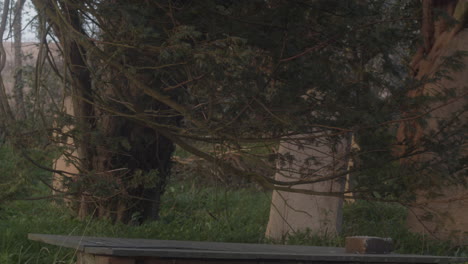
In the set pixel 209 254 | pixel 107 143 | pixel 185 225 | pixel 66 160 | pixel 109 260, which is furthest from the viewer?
pixel 185 225

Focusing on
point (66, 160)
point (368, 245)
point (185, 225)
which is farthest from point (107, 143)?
point (368, 245)

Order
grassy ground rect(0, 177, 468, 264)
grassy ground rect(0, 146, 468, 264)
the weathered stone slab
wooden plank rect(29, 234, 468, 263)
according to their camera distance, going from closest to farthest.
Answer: wooden plank rect(29, 234, 468, 263) < the weathered stone slab < grassy ground rect(0, 146, 468, 264) < grassy ground rect(0, 177, 468, 264)

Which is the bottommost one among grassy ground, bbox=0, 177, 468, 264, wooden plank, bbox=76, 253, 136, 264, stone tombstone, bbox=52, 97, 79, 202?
grassy ground, bbox=0, 177, 468, 264

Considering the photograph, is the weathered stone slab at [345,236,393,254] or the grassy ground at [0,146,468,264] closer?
the weathered stone slab at [345,236,393,254]

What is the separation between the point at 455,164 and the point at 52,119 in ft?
11.4

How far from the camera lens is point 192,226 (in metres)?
8.30

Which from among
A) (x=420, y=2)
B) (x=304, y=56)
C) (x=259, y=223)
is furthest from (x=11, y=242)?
(x=420, y=2)

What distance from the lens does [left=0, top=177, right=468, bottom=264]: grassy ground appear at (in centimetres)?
568

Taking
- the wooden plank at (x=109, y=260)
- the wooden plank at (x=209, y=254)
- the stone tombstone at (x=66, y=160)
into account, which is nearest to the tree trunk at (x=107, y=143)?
the stone tombstone at (x=66, y=160)

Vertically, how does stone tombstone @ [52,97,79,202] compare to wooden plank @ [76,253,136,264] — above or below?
above

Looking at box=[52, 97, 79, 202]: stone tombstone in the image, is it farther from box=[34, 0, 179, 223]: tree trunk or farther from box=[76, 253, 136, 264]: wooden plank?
box=[76, 253, 136, 264]: wooden plank

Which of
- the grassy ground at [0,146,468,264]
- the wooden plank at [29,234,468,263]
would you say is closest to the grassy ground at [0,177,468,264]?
the grassy ground at [0,146,468,264]

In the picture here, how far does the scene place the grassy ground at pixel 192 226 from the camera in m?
5.68

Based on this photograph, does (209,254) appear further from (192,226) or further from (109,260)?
(192,226)
